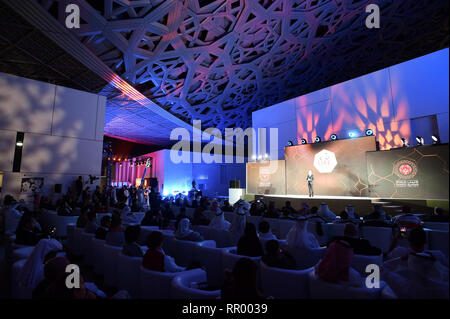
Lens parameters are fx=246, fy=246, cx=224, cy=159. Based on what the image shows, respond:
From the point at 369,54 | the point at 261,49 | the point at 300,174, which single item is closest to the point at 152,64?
the point at 261,49

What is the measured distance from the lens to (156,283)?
2453mm

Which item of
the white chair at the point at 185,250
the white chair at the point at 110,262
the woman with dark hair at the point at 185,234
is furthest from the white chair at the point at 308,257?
the white chair at the point at 110,262

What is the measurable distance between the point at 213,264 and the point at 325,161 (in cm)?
967

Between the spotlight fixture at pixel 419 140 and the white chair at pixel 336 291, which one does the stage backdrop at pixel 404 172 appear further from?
the white chair at pixel 336 291

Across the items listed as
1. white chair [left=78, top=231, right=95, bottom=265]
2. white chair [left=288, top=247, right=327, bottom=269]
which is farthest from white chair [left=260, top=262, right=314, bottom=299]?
white chair [left=78, top=231, right=95, bottom=265]

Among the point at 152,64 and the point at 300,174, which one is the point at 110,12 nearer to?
the point at 152,64

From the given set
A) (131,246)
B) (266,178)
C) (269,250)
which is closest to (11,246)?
(131,246)

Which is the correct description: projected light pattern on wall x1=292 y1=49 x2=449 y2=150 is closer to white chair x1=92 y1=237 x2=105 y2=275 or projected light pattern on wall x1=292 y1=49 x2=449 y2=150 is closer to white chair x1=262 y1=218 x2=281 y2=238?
white chair x1=262 y1=218 x2=281 y2=238

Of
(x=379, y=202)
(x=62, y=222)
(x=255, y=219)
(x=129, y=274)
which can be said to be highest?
(x=379, y=202)

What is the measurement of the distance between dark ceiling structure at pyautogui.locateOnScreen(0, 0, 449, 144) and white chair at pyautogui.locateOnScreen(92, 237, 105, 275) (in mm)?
6947

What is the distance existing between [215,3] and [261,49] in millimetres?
5209

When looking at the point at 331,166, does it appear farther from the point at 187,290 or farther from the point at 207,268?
the point at 187,290

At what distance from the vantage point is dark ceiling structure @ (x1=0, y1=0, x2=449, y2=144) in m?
8.73

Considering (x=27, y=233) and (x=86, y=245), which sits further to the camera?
(x=86, y=245)
